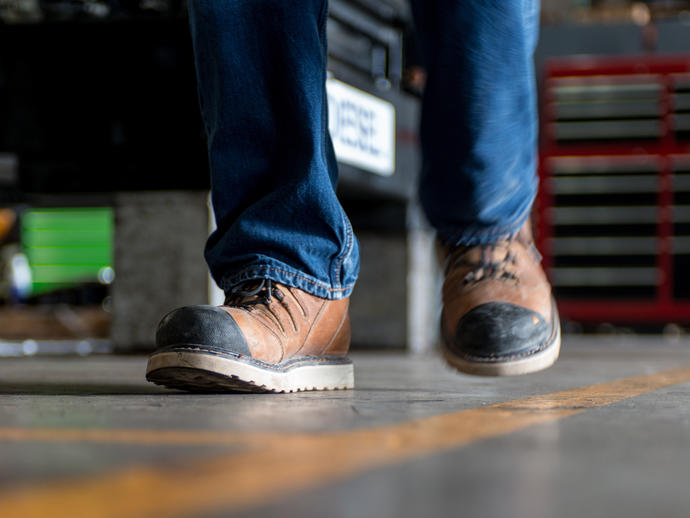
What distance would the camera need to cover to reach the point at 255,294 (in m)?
1.20

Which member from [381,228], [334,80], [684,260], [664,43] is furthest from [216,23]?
[664,43]

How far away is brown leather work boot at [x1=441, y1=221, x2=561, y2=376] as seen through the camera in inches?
49.4

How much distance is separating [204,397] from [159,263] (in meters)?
1.57

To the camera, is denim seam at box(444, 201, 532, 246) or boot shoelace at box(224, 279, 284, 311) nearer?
boot shoelace at box(224, 279, 284, 311)

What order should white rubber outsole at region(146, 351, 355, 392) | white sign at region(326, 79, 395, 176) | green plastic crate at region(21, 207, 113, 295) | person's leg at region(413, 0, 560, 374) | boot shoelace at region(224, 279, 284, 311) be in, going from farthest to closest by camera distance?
green plastic crate at region(21, 207, 113, 295)
white sign at region(326, 79, 395, 176)
person's leg at region(413, 0, 560, 374)
boot shoelace at region(224, 279, 284, 311)
white rubber outsole at region(146, 351, 355, 392)

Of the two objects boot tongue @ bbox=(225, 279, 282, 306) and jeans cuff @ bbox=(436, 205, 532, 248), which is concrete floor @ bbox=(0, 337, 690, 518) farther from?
jeans cuff @ bbox=(436, 205, 532, 248)

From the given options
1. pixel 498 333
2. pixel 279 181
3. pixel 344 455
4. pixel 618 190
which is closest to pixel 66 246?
pixel 618 190

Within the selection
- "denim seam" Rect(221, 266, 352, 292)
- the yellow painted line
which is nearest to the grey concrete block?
"denim seam" Rect(221, 266, 352, 292)

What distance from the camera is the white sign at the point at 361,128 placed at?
8.34 ft

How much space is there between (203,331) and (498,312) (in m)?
0.43

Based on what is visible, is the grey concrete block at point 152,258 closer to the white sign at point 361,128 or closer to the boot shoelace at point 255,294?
the white sign at point 361,128

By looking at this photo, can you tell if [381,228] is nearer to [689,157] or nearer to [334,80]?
[334,80]

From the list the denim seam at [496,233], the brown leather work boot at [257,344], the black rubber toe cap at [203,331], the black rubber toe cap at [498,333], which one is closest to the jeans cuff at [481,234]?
the denim seam at [496,233]

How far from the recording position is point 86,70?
8.70 ft
